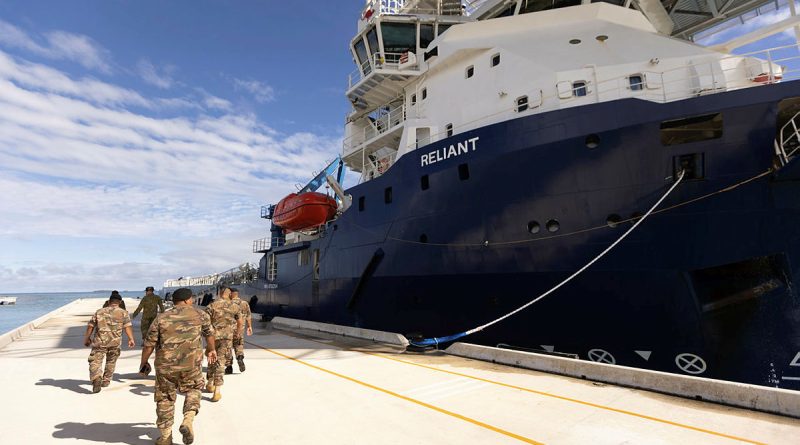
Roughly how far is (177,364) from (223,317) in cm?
247

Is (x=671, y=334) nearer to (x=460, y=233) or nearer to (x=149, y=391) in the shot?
(x=460, y=233)

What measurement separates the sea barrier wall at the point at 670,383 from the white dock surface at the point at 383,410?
16cm

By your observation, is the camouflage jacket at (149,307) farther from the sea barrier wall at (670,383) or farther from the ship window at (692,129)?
the ship window at (692,129)

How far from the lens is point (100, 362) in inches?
236

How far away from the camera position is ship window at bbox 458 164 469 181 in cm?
966

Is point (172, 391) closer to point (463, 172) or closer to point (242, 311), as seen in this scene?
point (242, 311)

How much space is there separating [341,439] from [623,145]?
6.90m

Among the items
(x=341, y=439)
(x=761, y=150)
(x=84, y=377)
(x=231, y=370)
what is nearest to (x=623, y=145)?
(x=761, y=150)

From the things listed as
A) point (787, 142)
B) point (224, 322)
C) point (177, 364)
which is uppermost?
point (787, 142)

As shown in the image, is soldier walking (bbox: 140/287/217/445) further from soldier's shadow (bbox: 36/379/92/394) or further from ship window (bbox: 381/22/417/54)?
ship window (bbox: 381/22/417/54)

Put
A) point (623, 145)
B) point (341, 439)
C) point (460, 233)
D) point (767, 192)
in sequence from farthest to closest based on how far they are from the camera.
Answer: point (460, 233), point (623, 145), point (767, 192), point (341, 439)

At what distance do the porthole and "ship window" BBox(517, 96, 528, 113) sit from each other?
2292mm

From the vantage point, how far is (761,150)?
692cm

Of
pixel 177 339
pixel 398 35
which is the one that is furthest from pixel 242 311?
pixel 398 35
